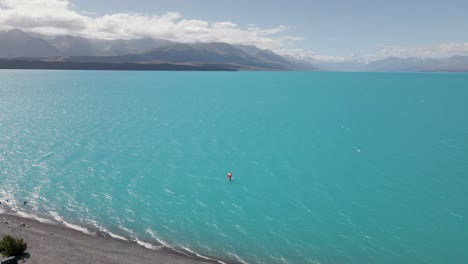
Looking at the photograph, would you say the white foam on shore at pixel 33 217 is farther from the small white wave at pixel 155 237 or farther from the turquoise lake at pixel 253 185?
the small white wave at pixel 155 237

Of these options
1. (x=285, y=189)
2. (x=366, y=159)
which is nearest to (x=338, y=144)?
(x=366, y=159)

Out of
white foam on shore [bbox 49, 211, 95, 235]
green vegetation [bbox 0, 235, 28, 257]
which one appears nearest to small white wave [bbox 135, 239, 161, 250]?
white foam on shore [bbox 49, 211, 95, 235]

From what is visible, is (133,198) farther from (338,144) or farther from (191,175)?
(338,144)

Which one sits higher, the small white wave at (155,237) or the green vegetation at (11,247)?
the green vegetation at (11,247)

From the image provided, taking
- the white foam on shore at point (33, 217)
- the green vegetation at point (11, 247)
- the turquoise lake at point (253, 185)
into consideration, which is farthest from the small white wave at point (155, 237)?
the green vegetation at point (11, 247)

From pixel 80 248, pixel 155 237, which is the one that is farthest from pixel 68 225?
pixel 155 237

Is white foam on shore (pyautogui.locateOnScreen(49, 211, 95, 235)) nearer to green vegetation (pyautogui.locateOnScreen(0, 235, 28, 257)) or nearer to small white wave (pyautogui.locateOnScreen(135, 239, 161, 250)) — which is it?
small white wave (pyautogui.locateOnScreen(135, 239, 161, 250))
